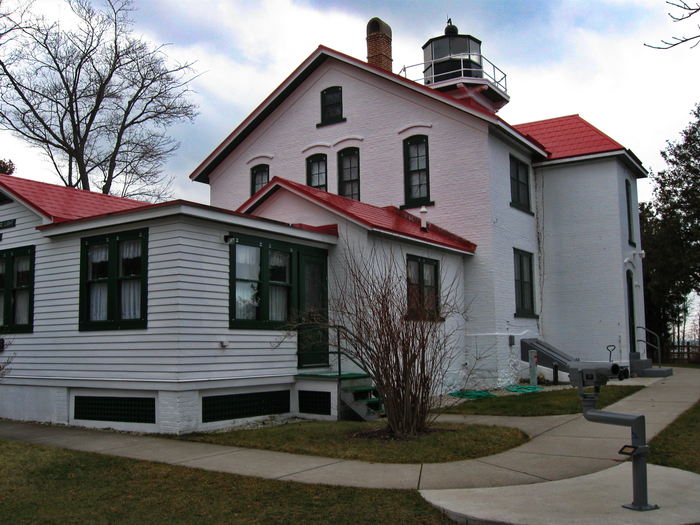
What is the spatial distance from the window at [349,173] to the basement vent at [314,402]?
853 cm

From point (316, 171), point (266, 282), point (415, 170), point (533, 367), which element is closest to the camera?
point (266, 282)

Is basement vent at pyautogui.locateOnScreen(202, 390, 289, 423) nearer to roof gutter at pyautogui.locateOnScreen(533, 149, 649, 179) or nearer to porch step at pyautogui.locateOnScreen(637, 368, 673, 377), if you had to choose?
porch step at pyautogui.locateOnScreen(637, 368, 673, 377)

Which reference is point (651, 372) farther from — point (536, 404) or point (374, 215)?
point (374, 215)

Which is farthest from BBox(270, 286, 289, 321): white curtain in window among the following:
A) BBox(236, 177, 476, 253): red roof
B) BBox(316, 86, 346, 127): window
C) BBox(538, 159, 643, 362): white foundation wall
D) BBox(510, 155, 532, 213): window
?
BBox(538, 159, 643, 362): white foundation wall

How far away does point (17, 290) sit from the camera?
1402 cm

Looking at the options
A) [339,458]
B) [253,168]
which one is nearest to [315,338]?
[339,458]

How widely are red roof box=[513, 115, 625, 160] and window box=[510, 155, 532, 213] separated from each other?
1011 mm

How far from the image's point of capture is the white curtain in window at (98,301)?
12312 mm

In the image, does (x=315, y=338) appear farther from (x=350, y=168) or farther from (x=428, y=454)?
(x=350, y=168)

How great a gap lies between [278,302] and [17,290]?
5.43 m

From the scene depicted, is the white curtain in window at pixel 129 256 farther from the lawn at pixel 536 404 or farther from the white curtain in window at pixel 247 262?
the lawn at pixel 536 404

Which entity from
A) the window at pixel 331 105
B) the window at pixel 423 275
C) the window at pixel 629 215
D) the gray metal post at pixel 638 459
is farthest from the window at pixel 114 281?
the window at pixel 629 215

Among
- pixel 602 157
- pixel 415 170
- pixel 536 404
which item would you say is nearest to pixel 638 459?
pixel 536 404

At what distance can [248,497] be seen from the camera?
22.6 feet
